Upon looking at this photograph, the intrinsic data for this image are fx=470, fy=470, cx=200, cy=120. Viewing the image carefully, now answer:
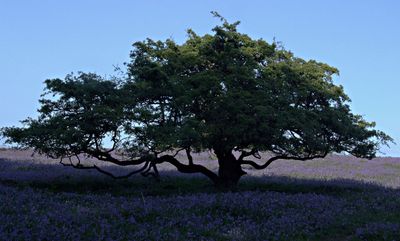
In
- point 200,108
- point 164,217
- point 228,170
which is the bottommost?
point 164,217

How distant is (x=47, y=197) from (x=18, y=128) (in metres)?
4.82

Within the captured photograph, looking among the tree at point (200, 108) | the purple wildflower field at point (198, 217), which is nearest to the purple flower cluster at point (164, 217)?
the purple wildflower field at point (198, 217)

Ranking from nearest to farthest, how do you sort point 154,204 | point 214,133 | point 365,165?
point 154,204 → point 214,133 → point 365,165

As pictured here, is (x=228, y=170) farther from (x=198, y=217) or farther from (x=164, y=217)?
(x=164, y=217)

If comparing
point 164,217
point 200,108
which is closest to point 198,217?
point 164,217

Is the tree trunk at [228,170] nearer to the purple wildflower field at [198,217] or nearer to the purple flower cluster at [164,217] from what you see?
the purple wildflower field at [198,217]

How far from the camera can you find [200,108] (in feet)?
64.3

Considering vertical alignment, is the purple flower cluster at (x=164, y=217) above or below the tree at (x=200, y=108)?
below

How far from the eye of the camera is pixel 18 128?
1944 cm

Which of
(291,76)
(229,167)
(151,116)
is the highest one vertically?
(291,76)

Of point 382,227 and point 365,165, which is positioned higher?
point 365,165

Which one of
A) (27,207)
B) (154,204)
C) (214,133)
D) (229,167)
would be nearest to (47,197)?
(27,207)

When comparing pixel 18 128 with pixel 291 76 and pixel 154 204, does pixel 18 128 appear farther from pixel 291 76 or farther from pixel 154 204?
pixel 291 76

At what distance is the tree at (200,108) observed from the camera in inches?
712
